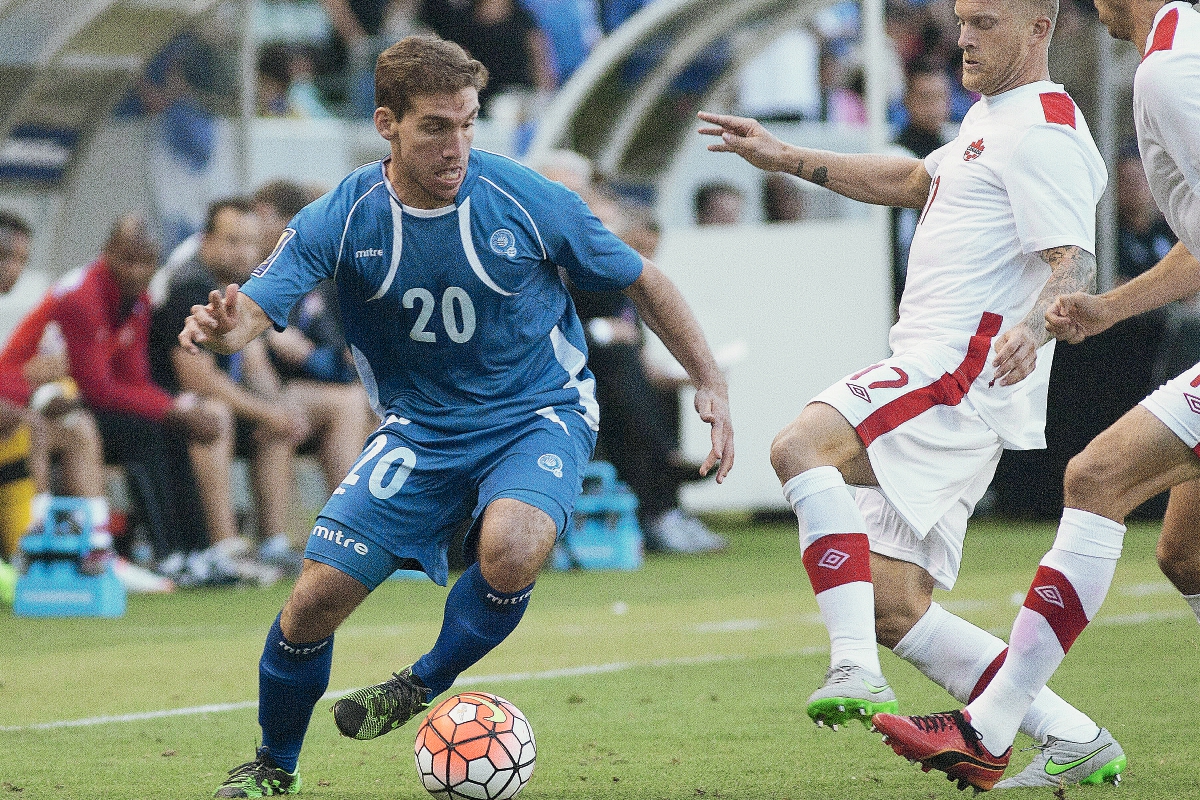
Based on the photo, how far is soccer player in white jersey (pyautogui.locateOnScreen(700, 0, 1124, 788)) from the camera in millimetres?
4492

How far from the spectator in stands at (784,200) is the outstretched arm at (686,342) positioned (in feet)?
32.2

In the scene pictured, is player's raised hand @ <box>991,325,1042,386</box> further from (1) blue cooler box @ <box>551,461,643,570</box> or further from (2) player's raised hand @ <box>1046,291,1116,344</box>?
(1) blue cooler box @ <box>551,461,643,570</box>

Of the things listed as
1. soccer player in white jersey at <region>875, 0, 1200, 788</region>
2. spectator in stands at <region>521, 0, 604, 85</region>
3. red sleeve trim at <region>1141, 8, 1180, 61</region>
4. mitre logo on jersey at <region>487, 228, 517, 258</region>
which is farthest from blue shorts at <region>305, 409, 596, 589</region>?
spectator in stands at <region>521, 0, 604, 85</region>

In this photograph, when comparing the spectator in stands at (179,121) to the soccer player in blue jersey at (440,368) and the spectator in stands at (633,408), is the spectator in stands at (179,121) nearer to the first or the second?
the spectator in stands at (633,408)

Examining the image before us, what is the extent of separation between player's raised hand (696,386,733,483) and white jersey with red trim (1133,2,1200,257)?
1.35 metres

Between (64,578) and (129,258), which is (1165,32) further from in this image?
(129,258)

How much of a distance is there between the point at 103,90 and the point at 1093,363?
8.04 m

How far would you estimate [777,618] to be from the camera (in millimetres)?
8625

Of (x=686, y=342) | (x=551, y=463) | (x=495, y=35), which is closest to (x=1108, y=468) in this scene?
(x=686, y=342)

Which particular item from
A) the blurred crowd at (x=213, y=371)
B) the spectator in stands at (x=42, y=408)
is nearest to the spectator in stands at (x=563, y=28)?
the blurred crowd at (x=213, y=371)

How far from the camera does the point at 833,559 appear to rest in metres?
4.45

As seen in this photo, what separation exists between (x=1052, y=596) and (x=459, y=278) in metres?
1.86

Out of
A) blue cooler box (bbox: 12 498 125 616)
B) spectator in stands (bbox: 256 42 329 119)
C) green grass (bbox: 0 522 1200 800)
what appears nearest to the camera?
green grass (bbox: 0 522 1200 800)

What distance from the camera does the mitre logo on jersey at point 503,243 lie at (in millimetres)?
4707
